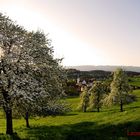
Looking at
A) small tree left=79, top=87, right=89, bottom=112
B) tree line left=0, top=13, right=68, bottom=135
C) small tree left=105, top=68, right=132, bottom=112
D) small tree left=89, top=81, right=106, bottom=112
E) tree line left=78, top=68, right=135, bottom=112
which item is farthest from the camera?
small tree left=79, top=87, right=89, bottom=112

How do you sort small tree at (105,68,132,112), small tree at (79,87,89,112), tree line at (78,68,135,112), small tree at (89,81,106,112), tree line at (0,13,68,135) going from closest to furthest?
tree line at (0,13,68,135) → small tree at (105,68,132,112) → tree line at (78,68,135,112) → small tree at (89,81,106,112) → small tree at (79,87,89,112)

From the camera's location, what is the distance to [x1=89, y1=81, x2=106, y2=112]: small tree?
3841 inches

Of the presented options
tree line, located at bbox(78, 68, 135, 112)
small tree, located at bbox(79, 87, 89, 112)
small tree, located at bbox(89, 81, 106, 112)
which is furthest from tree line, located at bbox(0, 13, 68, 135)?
small tree, located at bbox(79, 87, 89, 112)

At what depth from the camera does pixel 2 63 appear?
41906 mm

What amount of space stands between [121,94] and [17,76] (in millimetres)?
51348

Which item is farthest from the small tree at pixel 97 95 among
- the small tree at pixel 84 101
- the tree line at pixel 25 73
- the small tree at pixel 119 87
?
the tree line at pixel 25 73

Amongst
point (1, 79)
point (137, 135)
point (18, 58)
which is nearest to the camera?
point (137, 135)

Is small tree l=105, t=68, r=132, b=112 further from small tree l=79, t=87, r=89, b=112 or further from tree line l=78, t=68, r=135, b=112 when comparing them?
small tree l=79, t=87, r=89, b=112

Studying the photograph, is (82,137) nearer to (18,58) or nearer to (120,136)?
(120,136)

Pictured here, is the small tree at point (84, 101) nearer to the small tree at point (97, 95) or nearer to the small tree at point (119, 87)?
the small tree at point (97, 95)

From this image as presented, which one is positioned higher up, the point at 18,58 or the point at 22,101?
the point at 18,58

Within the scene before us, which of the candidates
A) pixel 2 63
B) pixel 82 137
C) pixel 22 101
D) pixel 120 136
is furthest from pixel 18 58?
pixel 120 136

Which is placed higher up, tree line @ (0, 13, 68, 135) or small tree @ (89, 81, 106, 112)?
tree line @ (0, 13, 68, 135)

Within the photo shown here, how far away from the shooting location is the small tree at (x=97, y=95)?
97562 millimetres
